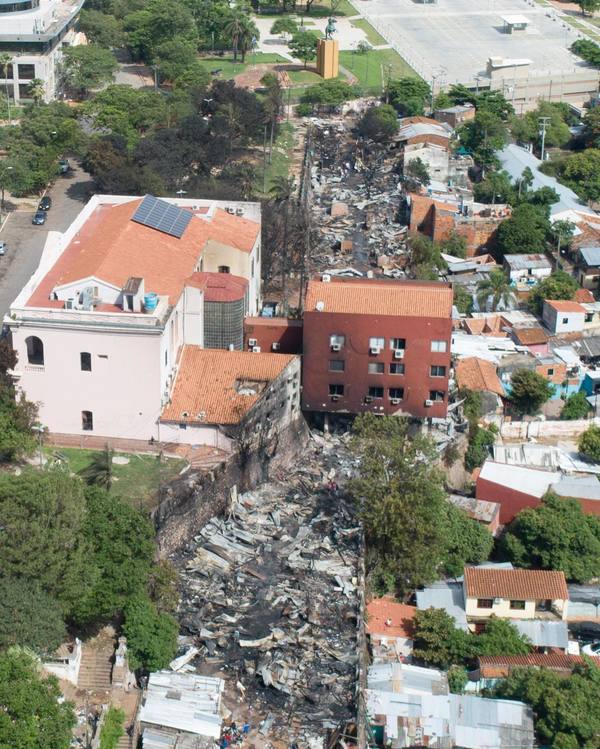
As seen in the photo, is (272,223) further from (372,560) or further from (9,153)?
(372,560)

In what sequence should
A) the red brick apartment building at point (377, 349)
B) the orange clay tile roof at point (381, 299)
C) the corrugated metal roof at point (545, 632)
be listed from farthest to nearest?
the orange clay tile roof at point (381, 299)
the red brick apartment building at point (377, 349)
the corrugated metal roof at point (545, 632)

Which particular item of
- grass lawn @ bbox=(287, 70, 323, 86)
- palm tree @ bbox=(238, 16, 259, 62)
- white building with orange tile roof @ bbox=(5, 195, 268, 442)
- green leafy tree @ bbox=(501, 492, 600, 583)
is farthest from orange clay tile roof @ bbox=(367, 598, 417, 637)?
palm tree @ bbox=(238, 16, 259, 62)

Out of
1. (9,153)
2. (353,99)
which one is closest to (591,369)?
(9,153)

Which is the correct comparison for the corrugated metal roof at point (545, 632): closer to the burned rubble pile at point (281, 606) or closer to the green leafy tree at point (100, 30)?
the burned rubble pile at point (281, 606)

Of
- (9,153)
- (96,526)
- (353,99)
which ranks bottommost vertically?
(353,99)

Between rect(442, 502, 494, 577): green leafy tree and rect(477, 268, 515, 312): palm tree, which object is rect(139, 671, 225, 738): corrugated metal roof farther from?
rect(477, 268, 515, 312): palm tree

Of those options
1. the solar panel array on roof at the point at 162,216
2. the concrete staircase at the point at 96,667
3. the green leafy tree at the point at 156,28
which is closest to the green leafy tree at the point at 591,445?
the solar panel array on roof at the point at 162,216
